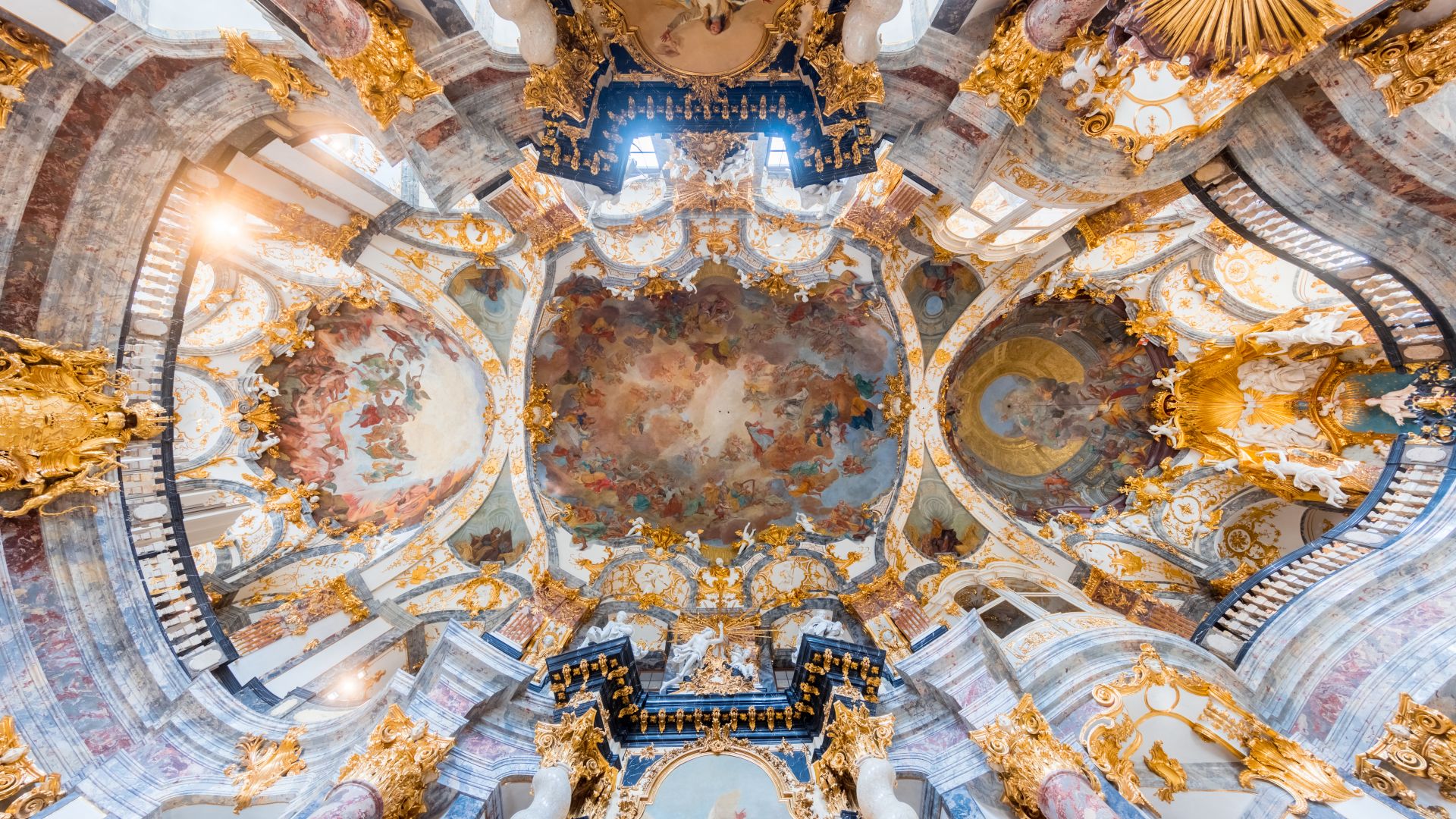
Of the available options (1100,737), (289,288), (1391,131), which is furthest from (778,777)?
(289,288)

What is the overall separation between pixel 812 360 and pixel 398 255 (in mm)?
9238

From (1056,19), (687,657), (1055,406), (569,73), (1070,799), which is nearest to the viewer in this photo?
(1056,19)

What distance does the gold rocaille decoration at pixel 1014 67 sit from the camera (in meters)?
5.14

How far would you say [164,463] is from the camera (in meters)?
7.07

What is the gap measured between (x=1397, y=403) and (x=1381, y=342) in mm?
1612

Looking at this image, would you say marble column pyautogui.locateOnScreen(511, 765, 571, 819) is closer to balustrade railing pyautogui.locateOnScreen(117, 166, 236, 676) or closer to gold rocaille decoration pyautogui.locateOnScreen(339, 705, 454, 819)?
gold rocaille decoration pyautogui.locateOnScreen(339, 705, 454, 819)

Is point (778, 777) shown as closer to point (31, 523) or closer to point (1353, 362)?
point (31, 523)

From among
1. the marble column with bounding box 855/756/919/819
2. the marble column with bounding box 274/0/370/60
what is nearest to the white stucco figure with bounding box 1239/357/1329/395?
the marble column with bounding box 855/756/919/819

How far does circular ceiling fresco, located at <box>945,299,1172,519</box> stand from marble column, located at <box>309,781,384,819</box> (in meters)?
12.0

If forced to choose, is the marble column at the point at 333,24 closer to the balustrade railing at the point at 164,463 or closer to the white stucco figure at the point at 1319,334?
the balustrade railing at the point at 164,463

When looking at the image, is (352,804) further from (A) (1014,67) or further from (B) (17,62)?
(A) (1014,67)

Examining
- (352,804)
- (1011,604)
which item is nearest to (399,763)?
(352,804)

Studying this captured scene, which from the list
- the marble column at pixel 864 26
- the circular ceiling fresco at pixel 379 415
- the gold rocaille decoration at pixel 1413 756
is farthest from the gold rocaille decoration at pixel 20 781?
the gold rocaille decoration at pixel 1413 756

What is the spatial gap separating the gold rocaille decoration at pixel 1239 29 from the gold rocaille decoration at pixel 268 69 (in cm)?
811
